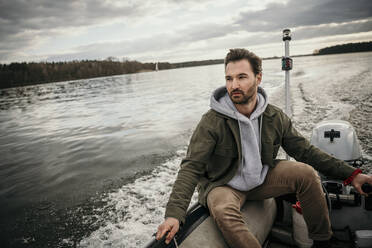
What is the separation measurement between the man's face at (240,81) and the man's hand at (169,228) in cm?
107

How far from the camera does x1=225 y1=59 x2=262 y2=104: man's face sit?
6.39 feet

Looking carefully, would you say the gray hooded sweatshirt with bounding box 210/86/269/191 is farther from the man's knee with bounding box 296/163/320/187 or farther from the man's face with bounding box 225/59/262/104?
the man's knee with bounding box 296/163/320/187

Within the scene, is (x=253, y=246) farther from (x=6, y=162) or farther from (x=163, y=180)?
(x=6, y=162)

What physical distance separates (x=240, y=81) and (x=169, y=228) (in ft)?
4.17

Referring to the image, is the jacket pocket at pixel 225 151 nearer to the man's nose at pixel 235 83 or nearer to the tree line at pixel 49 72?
the man's nose at pixel 235 83

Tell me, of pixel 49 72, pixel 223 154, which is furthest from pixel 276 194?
pixel 49 72

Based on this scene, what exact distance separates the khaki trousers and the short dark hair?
0.88m

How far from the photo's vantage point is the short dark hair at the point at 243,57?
6.54ft

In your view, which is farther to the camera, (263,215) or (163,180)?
(163,180)

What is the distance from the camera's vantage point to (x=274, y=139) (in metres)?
1.99

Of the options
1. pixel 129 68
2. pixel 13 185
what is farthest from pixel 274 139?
pixel 129 68

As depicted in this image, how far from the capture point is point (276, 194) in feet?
6.39

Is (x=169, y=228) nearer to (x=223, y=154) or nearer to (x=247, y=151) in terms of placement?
(x=223, y=154)

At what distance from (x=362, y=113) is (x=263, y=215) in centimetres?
725
